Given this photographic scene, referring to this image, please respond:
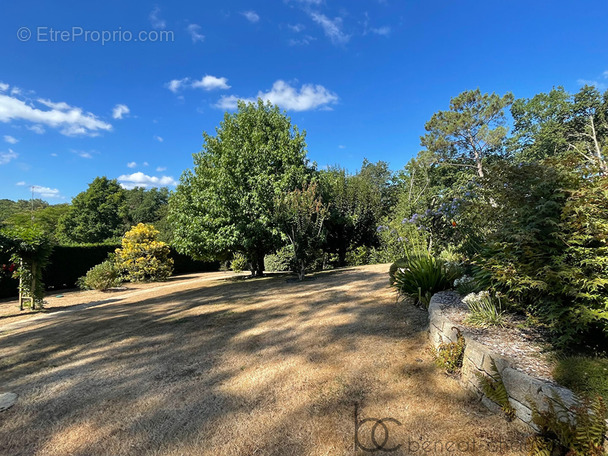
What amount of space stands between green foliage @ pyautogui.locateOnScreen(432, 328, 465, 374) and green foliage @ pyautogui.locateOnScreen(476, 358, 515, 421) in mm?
384

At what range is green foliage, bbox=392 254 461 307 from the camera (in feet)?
14.6

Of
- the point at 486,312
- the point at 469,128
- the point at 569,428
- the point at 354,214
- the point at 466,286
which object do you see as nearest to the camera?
the point at 569,428

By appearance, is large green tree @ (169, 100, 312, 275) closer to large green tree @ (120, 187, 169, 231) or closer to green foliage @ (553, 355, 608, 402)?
green foliage @ (553, 355, 608, 402)

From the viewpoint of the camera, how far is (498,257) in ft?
9.64

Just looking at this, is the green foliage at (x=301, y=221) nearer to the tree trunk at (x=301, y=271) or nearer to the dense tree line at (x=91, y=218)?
the tree trunk at (x=301, y=271)

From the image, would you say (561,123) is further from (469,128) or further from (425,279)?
(425,279)

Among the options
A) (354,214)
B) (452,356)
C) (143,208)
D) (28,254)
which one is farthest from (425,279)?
(143,208)

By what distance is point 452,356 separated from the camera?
110 inches

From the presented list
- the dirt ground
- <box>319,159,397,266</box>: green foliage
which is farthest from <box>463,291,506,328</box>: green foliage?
<box>319,159,397,266</box>: green foliage

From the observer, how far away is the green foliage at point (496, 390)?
2.12m

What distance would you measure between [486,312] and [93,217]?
117 ft

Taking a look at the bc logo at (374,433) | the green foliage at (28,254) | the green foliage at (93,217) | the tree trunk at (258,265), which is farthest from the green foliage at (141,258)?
the green foliage at (93,217)

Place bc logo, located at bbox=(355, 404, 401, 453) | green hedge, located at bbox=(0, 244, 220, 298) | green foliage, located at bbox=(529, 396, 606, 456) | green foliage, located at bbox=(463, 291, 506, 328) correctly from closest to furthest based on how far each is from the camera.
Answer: green foliage, located at bbox=(529, 396, 606, 456), bc logo, located at bbox=(355, 404, 401, 453), green foliage, located at bbox=(463, 291, 506, 328), green hedge, located at bbox=(0, 244, 220, 298)

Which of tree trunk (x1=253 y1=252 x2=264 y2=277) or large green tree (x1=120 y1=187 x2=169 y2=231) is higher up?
large green tree (x1=120 y1=187 x2=169 y2=231)
